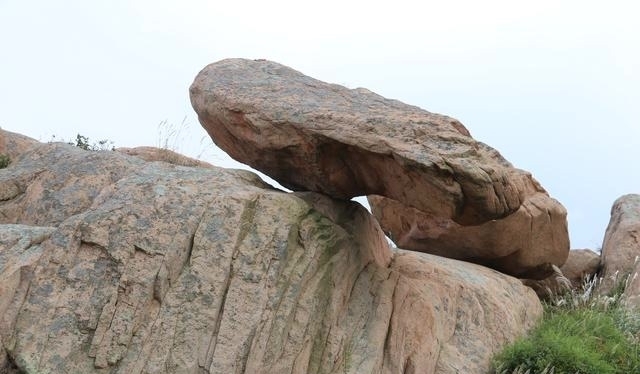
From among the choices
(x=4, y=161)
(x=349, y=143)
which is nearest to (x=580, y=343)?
(x=349, y=143)

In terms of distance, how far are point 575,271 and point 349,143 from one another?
8721mm

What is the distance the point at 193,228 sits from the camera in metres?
8.65

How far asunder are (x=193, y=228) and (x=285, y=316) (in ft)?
4.37

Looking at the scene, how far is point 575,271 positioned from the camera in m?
15.9

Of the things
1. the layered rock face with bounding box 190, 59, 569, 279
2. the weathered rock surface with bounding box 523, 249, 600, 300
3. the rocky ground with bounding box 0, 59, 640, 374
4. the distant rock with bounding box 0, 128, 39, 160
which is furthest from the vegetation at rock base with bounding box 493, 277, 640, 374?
the distant rock with bounding box 0, 128, 39, 160

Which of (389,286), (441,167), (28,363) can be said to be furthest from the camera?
(389,286)

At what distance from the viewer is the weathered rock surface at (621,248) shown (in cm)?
1470

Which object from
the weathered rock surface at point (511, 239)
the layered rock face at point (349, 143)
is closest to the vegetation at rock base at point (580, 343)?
the weathered rock surface at point (511, 239)

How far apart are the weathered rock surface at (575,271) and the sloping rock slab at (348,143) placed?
5.90 metres

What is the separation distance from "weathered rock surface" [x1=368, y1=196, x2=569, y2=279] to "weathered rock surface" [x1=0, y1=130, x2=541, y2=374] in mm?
3497


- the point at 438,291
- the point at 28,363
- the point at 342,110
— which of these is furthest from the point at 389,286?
the point at 28,363

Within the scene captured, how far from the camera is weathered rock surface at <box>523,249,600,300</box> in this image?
1493 cm

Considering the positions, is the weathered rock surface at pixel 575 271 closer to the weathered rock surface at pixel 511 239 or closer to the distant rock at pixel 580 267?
the distant rock at pixel 580 267

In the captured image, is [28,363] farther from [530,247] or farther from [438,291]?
[530,247]
